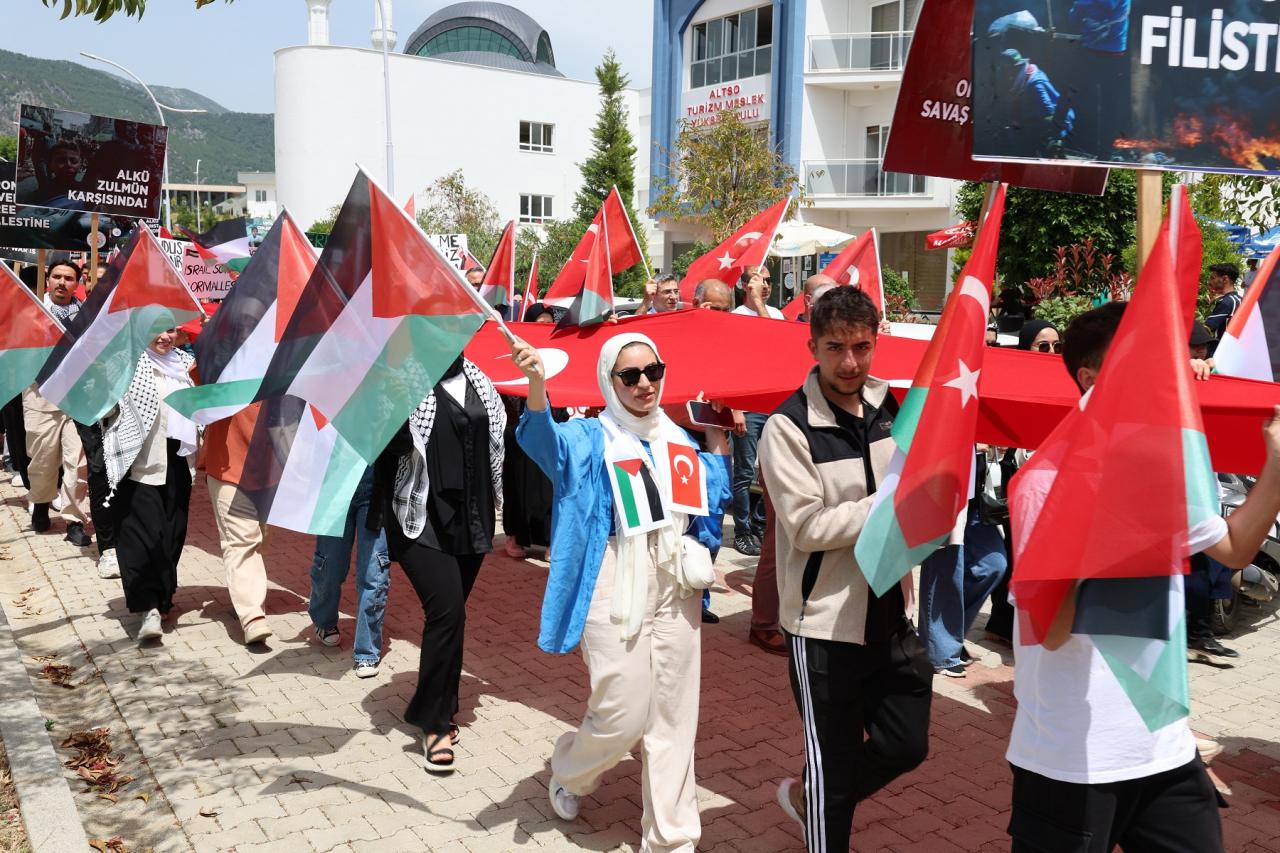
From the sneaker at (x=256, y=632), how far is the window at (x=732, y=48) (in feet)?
102

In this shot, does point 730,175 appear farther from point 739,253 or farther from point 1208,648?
point 1208,648

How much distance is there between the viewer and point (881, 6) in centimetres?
3397

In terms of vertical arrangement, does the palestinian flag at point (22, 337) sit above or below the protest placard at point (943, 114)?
below

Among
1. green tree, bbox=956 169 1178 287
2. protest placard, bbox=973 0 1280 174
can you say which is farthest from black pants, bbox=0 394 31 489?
green tree, bbox=956 169 1178 287

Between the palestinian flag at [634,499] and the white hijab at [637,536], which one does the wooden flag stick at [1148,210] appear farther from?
the palestinian flag at [634,499]

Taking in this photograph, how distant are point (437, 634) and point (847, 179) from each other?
30.8 m

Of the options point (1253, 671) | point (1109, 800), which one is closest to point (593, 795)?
point (1109, 800)

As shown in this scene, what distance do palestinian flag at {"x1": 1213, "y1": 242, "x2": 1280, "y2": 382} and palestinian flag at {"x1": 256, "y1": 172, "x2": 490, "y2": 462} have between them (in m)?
2.63

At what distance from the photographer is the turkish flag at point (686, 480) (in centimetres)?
439

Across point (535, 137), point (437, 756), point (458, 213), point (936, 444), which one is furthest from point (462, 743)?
point (535, 137)

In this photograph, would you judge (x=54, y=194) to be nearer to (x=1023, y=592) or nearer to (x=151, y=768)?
(x=151, y=768)

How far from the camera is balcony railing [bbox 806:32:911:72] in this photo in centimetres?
3331

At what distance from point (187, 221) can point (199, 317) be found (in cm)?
11789

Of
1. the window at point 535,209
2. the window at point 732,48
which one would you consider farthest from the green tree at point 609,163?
the window at point 732,48
